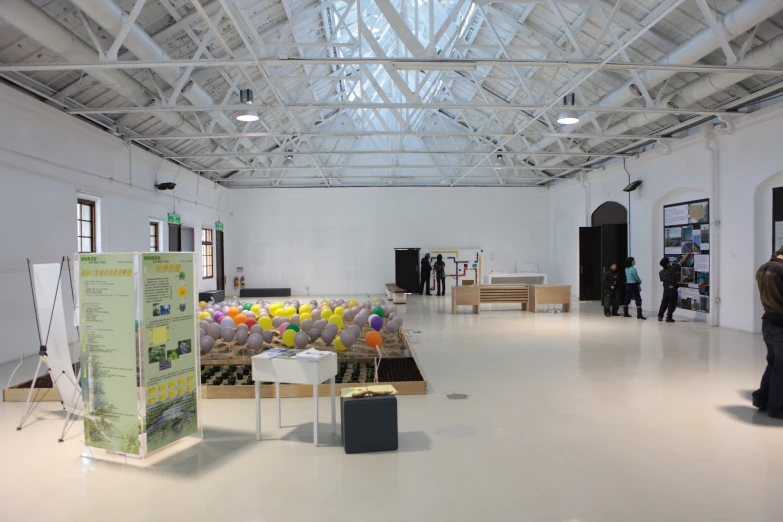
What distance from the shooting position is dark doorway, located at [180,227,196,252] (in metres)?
15.8

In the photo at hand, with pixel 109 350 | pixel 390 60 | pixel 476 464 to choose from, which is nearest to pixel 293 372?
pixel 109 350

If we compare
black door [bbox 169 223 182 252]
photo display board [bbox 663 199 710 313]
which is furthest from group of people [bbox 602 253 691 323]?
black door [bbox 169 223 182 252]

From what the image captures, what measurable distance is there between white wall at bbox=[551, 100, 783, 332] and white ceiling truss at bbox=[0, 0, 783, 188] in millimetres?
558

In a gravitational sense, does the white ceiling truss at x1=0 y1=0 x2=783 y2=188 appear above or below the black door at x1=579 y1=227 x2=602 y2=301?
above

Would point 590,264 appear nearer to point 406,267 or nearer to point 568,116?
point 406,267

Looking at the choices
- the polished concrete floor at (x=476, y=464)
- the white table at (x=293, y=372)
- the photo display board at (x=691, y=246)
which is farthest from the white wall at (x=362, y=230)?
the white table at (x=293, y=372)

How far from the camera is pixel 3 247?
303 inches

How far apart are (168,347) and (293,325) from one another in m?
3.68

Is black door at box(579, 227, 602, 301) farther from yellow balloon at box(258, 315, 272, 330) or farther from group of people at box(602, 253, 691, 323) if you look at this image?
yellow balloon at box(258, 315, 272, 330)

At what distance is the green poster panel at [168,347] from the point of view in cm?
418

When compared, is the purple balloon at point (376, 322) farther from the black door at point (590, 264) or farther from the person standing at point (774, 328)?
the black door at point (590, 264)

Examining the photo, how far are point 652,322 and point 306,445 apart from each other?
10011 mm

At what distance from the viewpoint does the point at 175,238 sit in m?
14.9

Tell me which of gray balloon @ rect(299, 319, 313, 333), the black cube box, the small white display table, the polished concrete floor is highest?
the small white display table
